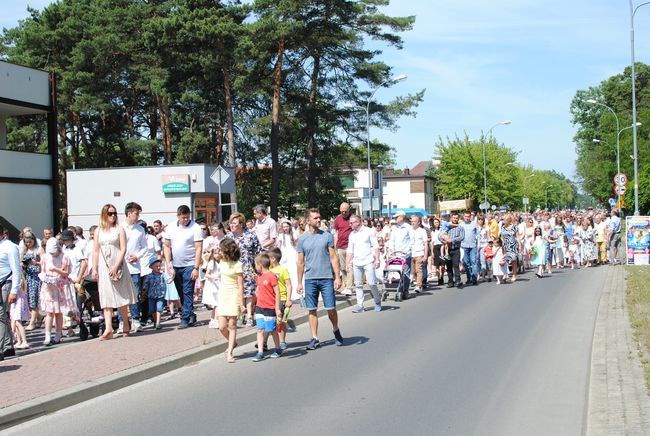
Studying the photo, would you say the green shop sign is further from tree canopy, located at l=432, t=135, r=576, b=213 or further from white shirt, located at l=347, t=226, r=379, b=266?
tree canopy, located at l=432, t=135, r=576, b=213

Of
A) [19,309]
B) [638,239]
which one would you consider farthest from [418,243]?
[19,309]

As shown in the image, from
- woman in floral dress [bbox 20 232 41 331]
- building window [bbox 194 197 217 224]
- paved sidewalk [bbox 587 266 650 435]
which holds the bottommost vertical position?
paved sidewalk [bbox 587 266 650 435]

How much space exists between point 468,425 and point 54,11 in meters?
44.9

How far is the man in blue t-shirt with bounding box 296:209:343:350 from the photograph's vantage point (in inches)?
409

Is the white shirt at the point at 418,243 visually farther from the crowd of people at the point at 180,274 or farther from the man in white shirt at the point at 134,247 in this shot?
the man in white shirt at the point at 134,247

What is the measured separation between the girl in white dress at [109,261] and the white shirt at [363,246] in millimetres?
5143

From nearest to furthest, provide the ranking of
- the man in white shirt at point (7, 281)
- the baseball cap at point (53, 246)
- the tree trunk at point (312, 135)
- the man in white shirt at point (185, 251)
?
the man in white shirt at point (7, 281), the baseball cap at point (53, 246), the man in white shirt at point (185, 251), the tree trunk at point (312, 135)

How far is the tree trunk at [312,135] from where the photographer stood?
39.1 meters

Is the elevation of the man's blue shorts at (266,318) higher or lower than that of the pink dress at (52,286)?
lower

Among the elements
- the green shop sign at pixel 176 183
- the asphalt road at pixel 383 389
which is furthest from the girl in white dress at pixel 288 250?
the green shop sign at pixel 176 183

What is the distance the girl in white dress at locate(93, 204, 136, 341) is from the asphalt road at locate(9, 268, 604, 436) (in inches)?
79.6

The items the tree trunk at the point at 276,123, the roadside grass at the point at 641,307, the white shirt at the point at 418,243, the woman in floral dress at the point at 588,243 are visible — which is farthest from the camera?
the tree trunk at the point at 276,123

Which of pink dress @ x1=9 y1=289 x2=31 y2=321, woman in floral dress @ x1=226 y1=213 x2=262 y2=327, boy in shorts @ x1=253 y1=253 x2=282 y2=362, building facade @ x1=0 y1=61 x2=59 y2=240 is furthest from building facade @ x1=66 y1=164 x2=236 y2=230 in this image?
boy in shorts @ x1=253 y1=253 x2=282 y2=362

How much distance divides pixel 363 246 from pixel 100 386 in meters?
7.61
